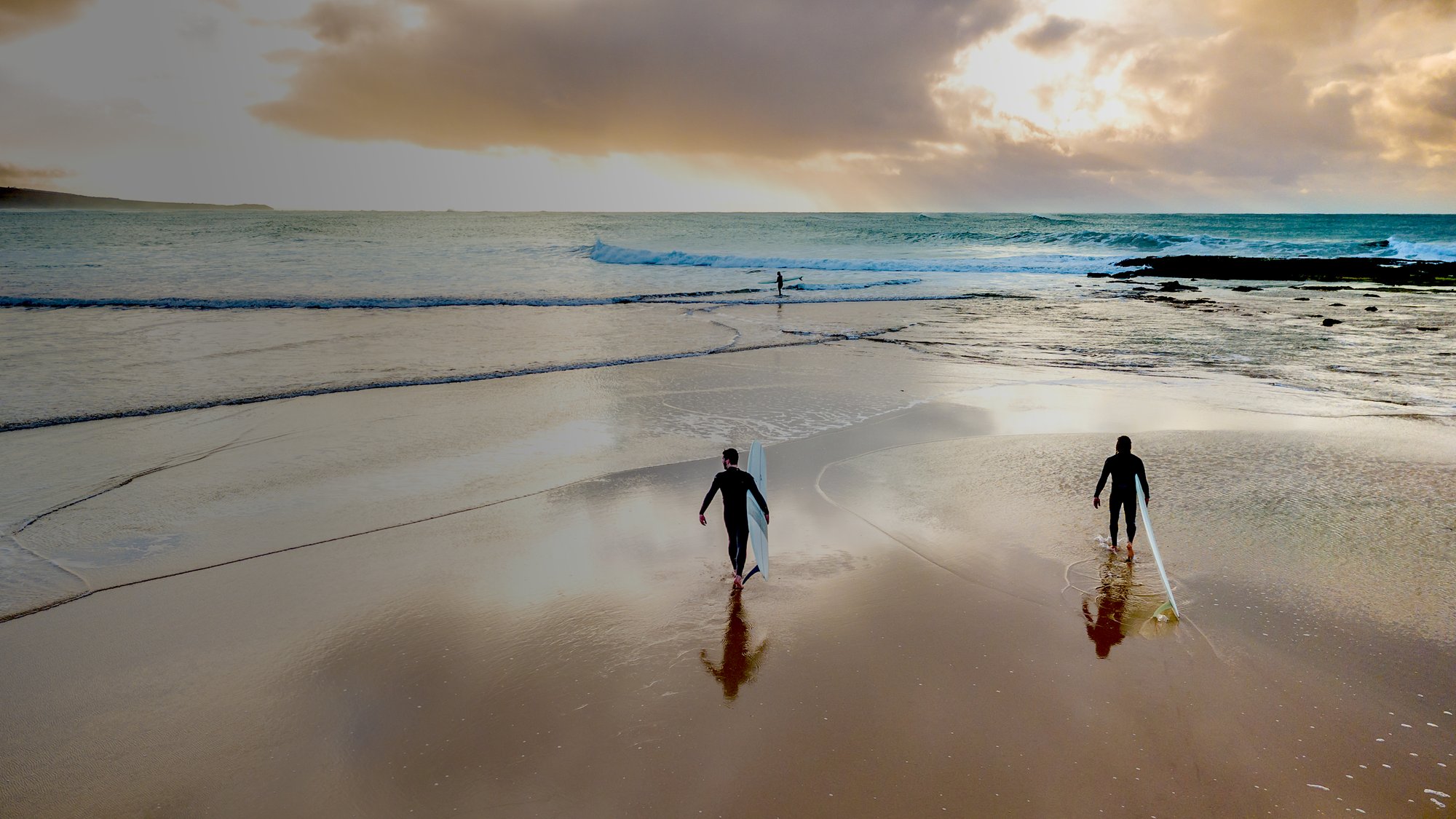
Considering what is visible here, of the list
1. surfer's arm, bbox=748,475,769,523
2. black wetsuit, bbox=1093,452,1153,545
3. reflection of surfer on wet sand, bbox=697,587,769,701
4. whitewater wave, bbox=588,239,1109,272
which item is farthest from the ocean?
reflection of surfer on wet sand, bbox=697,587,769,701

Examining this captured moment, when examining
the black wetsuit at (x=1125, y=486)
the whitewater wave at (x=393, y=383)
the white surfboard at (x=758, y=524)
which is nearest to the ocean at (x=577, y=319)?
the whitewater wave at (x=393, y=383)

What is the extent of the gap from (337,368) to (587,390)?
6.44 meters

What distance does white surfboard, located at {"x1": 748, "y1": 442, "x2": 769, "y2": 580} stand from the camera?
6.50 meters

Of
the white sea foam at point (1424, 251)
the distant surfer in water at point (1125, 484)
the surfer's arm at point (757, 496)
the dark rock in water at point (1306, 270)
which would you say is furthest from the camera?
the white sea foam at point (1424, 251)

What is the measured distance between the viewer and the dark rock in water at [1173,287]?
34244 millimetres

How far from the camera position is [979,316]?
2638 cm

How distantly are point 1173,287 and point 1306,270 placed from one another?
12923 millimetres

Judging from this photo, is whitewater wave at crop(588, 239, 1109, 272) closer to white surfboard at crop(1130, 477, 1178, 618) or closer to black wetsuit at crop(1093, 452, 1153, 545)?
black wetsuit at crop(1093, 452, 1153, 545)

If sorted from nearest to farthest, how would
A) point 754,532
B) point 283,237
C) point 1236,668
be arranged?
point 1236,668
point 754,532
point 283,237

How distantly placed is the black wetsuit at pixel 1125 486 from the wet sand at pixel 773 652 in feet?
1.18

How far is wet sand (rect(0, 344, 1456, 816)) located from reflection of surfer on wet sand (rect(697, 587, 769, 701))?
38mm

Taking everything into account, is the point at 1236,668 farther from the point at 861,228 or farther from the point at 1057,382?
the point at 861,228

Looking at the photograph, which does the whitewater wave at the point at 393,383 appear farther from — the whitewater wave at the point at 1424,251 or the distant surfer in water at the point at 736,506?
the whitewater wave at the point at 1424,251

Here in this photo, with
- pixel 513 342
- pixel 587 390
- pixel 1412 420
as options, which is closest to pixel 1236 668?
pixel 1412 420
